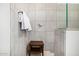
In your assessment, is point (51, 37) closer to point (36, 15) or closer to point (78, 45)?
point (36, 15)

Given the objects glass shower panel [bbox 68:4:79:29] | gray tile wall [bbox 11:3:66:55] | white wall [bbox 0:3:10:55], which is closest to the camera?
glass shower panel [bbox 68:4:79:29]

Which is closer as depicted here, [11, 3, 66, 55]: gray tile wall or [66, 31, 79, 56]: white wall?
[66, 31, 79, 56]: white wall

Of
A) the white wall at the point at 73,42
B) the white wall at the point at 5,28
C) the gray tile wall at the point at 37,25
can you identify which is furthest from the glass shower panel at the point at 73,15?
the white wall at the point at 5,28

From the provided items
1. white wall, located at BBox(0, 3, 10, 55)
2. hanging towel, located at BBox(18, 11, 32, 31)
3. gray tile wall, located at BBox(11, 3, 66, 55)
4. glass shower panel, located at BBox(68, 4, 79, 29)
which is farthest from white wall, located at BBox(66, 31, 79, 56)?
white wall, located at BBox(0, 3, 10, 55)

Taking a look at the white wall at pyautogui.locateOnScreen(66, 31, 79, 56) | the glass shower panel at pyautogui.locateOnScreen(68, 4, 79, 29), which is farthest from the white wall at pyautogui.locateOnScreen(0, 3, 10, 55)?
the white wall at pyautogui.locateOnScreen(66, 31, 79, 56)

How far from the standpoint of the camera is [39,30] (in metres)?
2.62

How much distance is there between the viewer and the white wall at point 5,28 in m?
2.44

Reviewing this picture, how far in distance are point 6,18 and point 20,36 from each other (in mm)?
429

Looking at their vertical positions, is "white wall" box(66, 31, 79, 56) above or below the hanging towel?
below

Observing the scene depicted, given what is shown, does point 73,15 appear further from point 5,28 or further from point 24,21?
point 5,28

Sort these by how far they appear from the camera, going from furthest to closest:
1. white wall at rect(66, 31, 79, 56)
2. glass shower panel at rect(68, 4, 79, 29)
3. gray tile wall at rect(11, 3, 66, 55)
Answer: gray tile wall at rect(11, 3, 66, 55)
glass shower panel at rect(68, 4, 79, 29)
white wall at rect(66, 31, 79, 56)

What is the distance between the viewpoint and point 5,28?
2.48 metres

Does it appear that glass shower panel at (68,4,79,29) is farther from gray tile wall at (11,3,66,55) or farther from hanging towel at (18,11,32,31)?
hanging towel at (18,11,32,31)

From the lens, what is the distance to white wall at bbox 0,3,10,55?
2.44m
